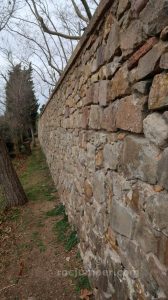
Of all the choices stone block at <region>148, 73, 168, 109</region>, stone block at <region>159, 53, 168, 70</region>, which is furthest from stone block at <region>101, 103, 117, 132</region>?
stone block at <region>159, 53, 168, 70</region>

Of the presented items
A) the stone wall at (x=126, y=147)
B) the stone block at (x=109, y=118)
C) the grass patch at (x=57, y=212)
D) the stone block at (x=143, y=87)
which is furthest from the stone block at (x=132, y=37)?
the grass patch at (x=57, y=212)

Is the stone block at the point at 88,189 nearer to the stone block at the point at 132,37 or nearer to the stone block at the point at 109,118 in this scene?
the stone block at the point at 109,118

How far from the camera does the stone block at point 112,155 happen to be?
1.98 m

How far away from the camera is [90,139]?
2.79m

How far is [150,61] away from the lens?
1424mm

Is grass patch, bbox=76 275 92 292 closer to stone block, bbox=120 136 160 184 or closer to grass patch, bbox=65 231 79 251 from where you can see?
grass patch, bbox=65 231 79 251

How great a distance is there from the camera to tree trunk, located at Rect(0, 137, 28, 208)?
618 centimetres

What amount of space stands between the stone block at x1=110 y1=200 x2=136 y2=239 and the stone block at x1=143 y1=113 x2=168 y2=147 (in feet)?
1.78

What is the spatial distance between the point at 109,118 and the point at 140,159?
24.5 inches

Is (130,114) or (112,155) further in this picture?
(112,155)

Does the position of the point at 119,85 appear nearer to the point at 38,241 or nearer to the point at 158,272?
the point at 158,272

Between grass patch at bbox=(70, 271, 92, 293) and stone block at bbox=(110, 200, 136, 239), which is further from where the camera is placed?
grass patch at bbox=(70, 271, 92, 293)

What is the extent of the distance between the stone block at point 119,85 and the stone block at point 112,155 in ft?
1.10

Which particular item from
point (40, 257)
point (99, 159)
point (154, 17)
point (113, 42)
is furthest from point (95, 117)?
point (40, 257)
